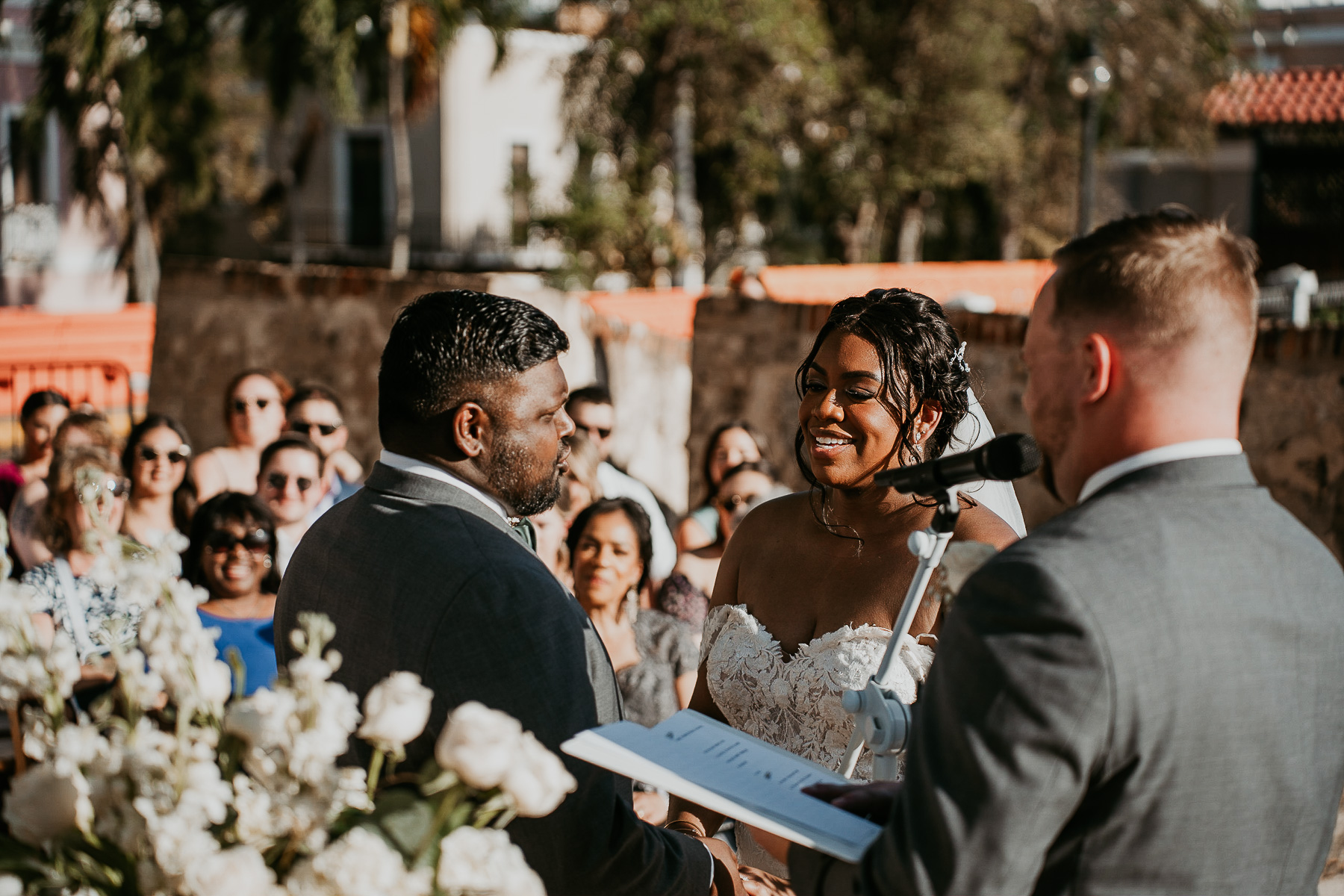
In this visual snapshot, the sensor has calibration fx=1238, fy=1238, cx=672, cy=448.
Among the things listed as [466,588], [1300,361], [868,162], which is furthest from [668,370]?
[868,162]

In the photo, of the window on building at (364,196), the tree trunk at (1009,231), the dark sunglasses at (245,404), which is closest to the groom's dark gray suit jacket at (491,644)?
the dark sunglasses at (245,404)

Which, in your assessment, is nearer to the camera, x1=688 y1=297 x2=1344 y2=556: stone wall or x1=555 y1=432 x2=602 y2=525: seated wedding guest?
x1=555 y1=432 x2=602 y2=525: seated wedding guest

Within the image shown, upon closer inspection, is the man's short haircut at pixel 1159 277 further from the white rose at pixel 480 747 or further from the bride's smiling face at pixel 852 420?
the bride's smiling face at pixel 852 420

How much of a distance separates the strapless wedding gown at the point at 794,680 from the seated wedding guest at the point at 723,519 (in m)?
1.92

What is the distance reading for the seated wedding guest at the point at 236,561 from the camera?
174 inches

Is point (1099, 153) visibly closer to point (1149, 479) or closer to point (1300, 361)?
point (1300, 361)

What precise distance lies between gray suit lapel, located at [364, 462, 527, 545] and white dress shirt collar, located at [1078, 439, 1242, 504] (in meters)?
1.01

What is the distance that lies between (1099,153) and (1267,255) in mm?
3838

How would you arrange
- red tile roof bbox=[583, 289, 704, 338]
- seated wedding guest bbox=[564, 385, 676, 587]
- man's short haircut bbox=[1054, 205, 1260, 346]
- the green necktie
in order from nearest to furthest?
man's short haircut bbox=[1054, 205, 1260, 346] → the green necktie → seated wedding guest bbox=[564, 385, 676, 587] → red tile roof bbox=[583, 289, 704, 338]

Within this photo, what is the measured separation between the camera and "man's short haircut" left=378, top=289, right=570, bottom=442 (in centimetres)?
211

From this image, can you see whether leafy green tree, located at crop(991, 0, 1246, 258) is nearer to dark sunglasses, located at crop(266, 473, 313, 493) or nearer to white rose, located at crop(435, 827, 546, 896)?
dark sunglasses, located at crop(266, 473, 313, 493)

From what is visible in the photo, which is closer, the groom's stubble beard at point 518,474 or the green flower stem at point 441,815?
the green flower stem at point 441,815

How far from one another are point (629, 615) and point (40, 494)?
2784 mm

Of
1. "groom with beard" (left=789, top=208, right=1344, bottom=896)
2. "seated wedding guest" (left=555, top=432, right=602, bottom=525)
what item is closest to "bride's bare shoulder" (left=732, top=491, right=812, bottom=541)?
"groom with beard" (left=789, top=208, right=1344, bottom=896)
